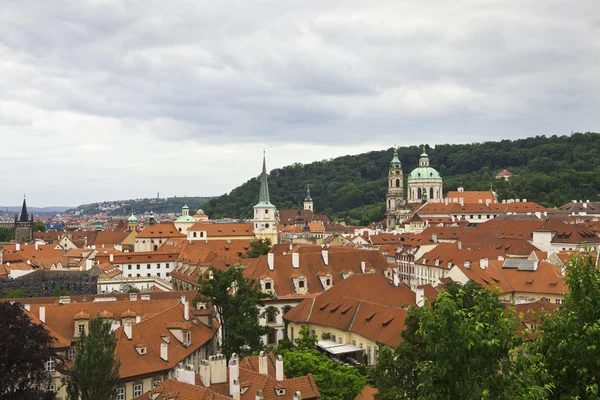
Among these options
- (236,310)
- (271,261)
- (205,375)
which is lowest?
(205,375)

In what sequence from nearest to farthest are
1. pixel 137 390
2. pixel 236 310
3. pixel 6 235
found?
pixel 137 390, pixel 236 310, pixel 6 235

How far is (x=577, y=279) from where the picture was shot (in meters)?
18.3

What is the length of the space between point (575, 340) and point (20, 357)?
20203mm

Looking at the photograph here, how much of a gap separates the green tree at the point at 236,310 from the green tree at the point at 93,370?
582 inches

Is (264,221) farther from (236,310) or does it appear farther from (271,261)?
(236,310)

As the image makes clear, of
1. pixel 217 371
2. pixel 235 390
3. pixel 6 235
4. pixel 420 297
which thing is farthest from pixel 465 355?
pixel 6 235

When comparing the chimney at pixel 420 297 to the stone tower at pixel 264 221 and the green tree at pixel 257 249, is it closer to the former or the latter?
the green tree at pixel 257 249

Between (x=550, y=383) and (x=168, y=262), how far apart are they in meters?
91.9

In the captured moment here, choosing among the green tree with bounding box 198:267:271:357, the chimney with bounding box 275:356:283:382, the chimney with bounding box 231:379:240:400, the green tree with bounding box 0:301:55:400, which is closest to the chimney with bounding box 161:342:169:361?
the green tree with bounding box 198:267:271:357

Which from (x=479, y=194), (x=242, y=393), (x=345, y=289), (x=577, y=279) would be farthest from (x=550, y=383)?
(x=479, y=194)

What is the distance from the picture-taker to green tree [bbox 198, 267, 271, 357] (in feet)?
138

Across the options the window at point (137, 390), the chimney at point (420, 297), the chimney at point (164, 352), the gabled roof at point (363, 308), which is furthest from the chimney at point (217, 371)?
the chimney at point (420, 297)

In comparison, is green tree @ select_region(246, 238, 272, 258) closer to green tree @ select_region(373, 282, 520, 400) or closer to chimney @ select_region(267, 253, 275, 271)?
chimney @ select_region(267, 253, 275, 271)

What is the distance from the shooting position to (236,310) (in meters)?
44.1
